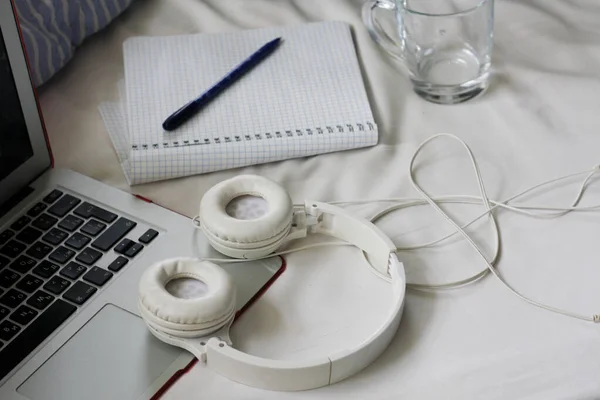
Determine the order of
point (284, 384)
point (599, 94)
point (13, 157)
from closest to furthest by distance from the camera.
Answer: point (284, 384) < point (13, 157) < point (599, 94)

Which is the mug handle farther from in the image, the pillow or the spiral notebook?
the pillow

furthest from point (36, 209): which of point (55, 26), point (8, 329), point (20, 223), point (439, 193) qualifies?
point (439, 193)

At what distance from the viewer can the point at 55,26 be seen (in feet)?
2.63

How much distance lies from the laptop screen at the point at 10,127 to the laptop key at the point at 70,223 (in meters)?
0.06

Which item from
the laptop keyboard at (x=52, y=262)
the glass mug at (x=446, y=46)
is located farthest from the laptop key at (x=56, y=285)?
the glass mug at (x=446, y=46)

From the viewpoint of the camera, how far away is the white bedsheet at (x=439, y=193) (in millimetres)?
563

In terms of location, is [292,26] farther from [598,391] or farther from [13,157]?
[598,391]

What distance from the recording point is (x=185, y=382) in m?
0.56

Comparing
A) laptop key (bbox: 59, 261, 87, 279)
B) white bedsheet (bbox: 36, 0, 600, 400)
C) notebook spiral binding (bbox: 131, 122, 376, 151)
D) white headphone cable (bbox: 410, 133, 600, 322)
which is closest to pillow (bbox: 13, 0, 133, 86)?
white bedsheet (bbox: 36, 0, 600, 400)

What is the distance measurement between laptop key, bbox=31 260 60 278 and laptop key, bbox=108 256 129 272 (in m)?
0.04

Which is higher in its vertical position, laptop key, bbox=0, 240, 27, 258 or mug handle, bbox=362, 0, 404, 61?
mug handle, bbox=362, 0, 404, 61

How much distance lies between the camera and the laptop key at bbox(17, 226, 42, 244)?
2.10ft

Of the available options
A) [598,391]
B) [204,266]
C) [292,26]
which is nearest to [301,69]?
[292,26]

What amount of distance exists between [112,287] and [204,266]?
0.25ft
